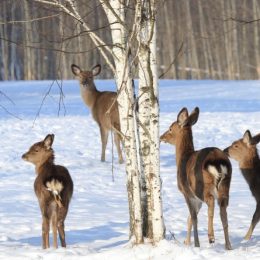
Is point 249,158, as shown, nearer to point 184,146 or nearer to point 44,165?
point 184,146

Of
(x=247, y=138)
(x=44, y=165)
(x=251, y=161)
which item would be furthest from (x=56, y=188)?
(x=247, y=138)

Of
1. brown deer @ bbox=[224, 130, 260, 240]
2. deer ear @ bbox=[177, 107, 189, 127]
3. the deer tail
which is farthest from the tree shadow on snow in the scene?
brown deer @ bbox=[224, 130, 260, 240]

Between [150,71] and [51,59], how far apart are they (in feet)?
175

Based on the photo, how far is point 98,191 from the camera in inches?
535

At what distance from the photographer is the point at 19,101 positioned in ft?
92.5

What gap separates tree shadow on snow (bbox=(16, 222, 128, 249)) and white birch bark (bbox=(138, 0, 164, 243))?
1292mm

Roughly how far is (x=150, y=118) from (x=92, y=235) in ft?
8.66

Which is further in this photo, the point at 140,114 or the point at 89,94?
the point at 89,94

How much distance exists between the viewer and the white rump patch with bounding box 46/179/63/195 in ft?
28.7

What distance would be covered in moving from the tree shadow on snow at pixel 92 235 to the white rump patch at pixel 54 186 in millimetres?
923

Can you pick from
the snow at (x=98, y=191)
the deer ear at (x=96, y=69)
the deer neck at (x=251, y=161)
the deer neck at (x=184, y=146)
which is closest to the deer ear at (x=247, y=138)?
the deer neck at (x=251, y=161)

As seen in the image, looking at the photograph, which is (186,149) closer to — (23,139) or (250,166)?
(250,166)

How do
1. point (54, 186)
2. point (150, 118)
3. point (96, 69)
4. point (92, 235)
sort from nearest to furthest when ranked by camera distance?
1. point (150, 118)
2. point (54, 186)
3. point (92, 235)
4. point (96, 69)

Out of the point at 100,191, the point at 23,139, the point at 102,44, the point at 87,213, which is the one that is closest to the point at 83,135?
the point at 23,139
